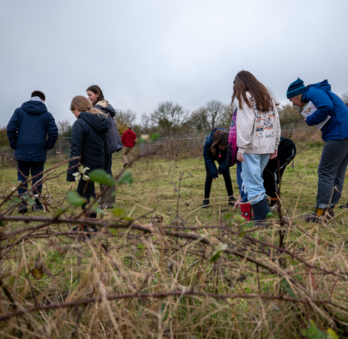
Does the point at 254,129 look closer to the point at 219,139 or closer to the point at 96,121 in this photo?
the point at 219,139

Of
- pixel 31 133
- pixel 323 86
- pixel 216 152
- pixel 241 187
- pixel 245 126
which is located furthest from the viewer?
pixel 31 133

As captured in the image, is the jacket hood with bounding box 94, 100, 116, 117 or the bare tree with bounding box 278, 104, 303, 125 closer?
the jacket hood with bounding box 94, 100, 116, 117

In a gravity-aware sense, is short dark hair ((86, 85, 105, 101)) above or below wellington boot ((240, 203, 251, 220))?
above

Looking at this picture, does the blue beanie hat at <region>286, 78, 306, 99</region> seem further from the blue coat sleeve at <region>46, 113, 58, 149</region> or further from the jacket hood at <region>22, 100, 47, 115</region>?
the jacket hood at <region>22, 100, 47, 115</region>

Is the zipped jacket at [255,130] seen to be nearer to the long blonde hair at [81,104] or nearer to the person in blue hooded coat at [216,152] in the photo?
the person in blue hooded coat at [216,152]

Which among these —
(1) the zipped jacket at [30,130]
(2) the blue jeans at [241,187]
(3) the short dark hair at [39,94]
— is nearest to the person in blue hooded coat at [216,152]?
(2) the blue jeans at [241,187]

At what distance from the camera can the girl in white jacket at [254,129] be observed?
286cm

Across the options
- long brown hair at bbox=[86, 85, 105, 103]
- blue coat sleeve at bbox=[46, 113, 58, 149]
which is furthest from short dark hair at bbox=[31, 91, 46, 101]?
long brown hair at bbox=[86, 85, 105, 103]

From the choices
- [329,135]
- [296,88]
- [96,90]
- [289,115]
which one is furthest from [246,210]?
[289,115]

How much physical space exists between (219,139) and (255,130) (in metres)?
1.30

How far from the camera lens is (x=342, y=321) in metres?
1.08

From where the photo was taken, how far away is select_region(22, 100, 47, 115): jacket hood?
4.57 m

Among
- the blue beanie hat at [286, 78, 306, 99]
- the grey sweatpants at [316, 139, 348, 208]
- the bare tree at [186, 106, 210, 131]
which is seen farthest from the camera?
the bare tree at [186, 106, 210, 131]

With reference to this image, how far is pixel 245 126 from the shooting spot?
285cm
